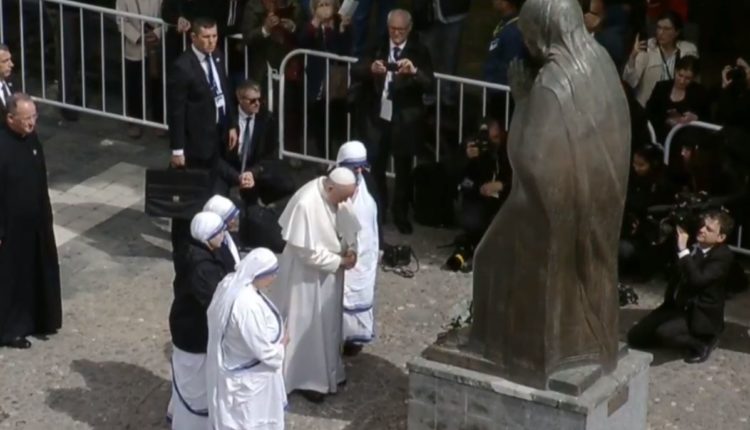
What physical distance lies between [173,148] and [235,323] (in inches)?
157

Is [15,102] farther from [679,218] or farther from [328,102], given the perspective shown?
[679,218]

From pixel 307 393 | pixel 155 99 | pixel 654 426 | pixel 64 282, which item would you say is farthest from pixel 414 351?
pixel 155 99

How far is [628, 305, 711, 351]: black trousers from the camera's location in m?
13.9

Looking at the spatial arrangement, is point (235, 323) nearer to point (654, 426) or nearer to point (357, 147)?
point (357, 147)

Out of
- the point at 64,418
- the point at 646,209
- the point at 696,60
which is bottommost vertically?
the point at 64,418

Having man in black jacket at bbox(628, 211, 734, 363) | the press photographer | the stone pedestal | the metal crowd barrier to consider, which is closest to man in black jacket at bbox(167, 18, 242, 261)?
the metal crowd barrier

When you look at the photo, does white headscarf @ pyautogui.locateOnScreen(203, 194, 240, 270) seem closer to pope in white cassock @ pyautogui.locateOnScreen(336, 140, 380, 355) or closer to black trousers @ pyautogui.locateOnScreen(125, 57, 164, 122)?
pope in white cassock @ pyautogui.locateOnScreen(336, 140, 380, 355)

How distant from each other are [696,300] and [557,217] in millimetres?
3151

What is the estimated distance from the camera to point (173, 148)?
15641 mm

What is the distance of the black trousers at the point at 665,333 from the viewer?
549 inches

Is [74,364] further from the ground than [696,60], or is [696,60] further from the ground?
[696,60]

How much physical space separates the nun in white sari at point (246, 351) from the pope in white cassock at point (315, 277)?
1.01 metres

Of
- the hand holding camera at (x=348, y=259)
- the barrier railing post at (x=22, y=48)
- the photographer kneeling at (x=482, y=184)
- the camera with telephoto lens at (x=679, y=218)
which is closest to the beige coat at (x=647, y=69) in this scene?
the photographer kneeling at (x=482, y=184)

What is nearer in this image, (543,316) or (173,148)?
(543,316)
